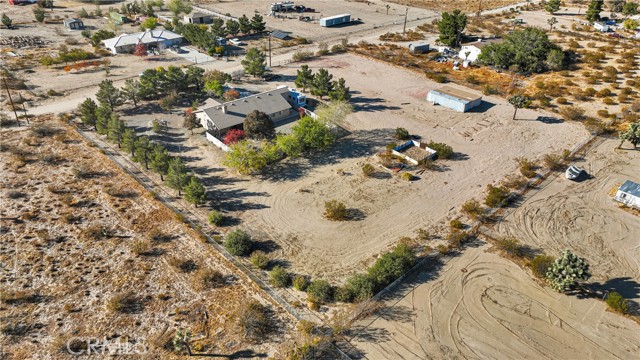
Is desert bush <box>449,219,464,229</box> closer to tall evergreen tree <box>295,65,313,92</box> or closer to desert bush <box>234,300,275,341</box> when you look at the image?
desert bush <box>234,300,275,341</box>

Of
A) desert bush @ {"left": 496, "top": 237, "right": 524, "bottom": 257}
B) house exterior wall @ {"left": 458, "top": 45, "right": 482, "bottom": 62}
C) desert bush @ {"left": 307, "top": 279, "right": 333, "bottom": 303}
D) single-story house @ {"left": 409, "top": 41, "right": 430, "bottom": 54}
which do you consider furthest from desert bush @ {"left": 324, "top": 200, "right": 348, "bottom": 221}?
single-story house @ {"left": 409, "top": 41, "right": 430, "bottom": 54}

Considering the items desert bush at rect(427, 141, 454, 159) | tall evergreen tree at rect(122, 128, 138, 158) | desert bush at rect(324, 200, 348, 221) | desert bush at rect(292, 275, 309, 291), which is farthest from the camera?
desert bush at rect(427, 141, 454, 159)

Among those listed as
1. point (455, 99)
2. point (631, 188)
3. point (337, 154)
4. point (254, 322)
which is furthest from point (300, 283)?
point (455, 99)

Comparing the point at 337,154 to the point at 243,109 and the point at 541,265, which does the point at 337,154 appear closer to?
the point at 243,109

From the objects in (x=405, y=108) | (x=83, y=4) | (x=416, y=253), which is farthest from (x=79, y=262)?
(x=83, y=4)

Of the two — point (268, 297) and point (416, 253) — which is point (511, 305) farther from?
point (268, 297)

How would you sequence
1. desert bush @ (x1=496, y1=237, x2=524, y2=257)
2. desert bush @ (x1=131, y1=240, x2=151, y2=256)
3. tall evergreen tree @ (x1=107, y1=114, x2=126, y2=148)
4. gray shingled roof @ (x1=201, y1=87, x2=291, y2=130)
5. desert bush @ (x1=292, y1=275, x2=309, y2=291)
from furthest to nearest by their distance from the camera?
gray shingled roof @ (x1=201, y1=87, x2=291, y2=130) < tall evergreen tree @ (x1=107, y1=114, x2=126, y2=148) < desert bush @ (x1=496, y1=237, x2=524, y2=257) < desert bush @ (x1=131, y1=240, x2=151, y2=256) < desert bush @ (x1=292, y1=275, x2=309, y2=291)
